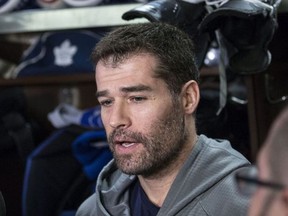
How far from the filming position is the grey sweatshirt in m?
1.12

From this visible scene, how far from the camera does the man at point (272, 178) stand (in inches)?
20.4

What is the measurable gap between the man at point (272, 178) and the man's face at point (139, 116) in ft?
2.04

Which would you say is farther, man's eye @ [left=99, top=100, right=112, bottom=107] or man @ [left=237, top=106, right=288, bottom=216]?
man's eye @ [left=99, top=100, right=112, bottom=107]

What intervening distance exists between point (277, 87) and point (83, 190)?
592 mm

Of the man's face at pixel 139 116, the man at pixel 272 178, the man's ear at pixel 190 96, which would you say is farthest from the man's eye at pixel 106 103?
the man at pixel 272 178

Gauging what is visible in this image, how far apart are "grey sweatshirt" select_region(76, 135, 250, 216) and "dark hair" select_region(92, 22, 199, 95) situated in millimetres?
120

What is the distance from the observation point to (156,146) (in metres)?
1.18

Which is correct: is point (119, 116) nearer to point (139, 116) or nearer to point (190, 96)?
point (139, 116)

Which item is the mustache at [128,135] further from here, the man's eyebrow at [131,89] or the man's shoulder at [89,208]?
the man's shoulder at [89,208]

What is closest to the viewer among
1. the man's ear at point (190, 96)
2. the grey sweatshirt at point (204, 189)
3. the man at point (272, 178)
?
the man at point (272, 178)

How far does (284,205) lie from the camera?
1.70 feet

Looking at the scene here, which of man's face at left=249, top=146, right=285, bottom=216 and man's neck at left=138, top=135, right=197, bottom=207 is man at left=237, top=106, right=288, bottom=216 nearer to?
man's face at left=249, top=146, right=285, bottom=216

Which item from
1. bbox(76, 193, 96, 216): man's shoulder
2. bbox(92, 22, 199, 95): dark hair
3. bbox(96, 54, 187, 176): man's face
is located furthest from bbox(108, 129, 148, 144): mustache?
bbox(76, 193, 96, 216): man's shoulder

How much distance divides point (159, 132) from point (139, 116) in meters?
0.05
